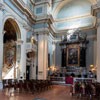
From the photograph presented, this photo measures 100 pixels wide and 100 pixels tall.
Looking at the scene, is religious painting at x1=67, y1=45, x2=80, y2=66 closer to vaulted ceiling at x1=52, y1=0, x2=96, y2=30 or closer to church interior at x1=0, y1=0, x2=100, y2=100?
church interior at x1=0, y1=0, x2=100, y2=100

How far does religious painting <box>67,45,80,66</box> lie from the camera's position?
20891 mm

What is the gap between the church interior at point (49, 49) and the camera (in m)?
9.87

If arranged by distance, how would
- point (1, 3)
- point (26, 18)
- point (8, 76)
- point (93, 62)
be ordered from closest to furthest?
1. point (1, 3)
2. point (8, 76)
3. point (26, 18)
4. point (93, 62)

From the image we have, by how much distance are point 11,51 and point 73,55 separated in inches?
380

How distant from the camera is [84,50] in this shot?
2078cm

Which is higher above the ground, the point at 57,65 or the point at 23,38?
the point at 23,38

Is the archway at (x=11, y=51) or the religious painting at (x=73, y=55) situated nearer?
the archway at (x=11, y=51)

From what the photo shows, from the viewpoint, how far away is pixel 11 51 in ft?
46.8

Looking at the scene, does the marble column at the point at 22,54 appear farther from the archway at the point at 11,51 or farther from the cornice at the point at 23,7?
the cornice at the point at 23,7

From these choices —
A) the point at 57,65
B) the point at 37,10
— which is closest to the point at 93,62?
the point at 57,65

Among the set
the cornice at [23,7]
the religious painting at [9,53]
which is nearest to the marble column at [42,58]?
the cornice at [23,7]

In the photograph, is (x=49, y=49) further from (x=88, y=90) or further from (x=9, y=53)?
(x=88, y=90)

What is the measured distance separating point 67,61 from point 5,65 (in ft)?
32.5

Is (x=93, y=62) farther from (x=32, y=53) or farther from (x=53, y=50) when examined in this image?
(x=32, y=53)
